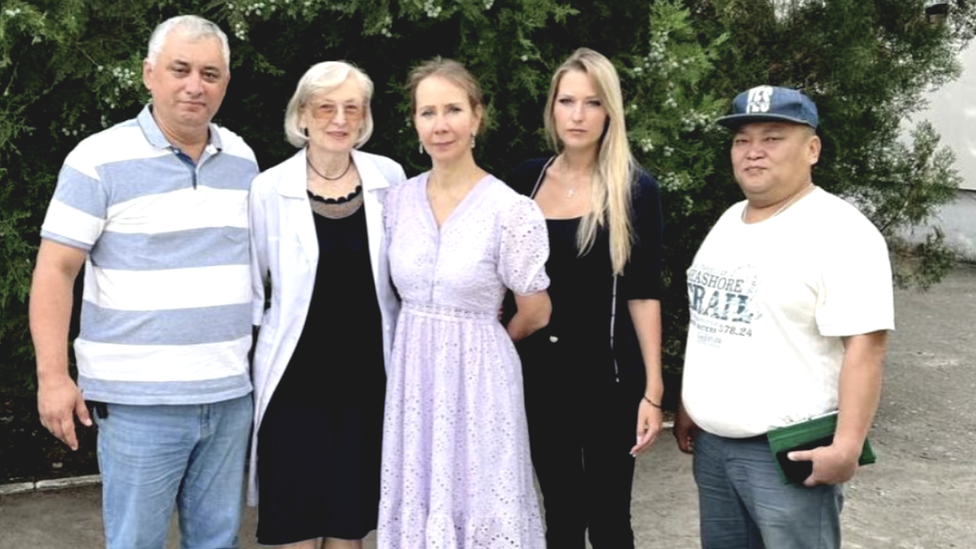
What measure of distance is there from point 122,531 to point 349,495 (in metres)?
0.69

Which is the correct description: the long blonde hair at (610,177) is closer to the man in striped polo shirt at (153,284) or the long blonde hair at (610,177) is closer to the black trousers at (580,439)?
the black trousers at (580,439)

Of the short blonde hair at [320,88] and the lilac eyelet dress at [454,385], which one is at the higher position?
the short blonde hair at [320,88]

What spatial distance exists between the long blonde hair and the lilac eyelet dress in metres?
0.21

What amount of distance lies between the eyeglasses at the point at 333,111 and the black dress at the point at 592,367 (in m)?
0.66

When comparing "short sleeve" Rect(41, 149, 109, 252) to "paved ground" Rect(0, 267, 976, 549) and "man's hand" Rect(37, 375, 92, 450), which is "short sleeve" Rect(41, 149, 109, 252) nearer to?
"man's hand" Rect(37, 375, 92, 450)

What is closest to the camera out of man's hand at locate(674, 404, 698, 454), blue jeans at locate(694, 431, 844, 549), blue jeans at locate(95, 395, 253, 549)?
blue jeans at locate(694, 431, 844, 549)

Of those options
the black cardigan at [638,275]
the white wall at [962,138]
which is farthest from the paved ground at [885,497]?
the white wall at [962,138]

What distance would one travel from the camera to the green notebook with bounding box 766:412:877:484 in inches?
107

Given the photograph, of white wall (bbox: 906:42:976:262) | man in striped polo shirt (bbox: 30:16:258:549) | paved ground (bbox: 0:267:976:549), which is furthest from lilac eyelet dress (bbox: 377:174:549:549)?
white wall (bbox: 906:42:976:262)

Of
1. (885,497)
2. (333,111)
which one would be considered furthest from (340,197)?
(885,497)

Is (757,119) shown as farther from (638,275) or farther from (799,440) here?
(799,440)

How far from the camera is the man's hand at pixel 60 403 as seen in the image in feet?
9.71

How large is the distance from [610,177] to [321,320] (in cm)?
102

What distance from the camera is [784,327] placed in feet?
8.91
